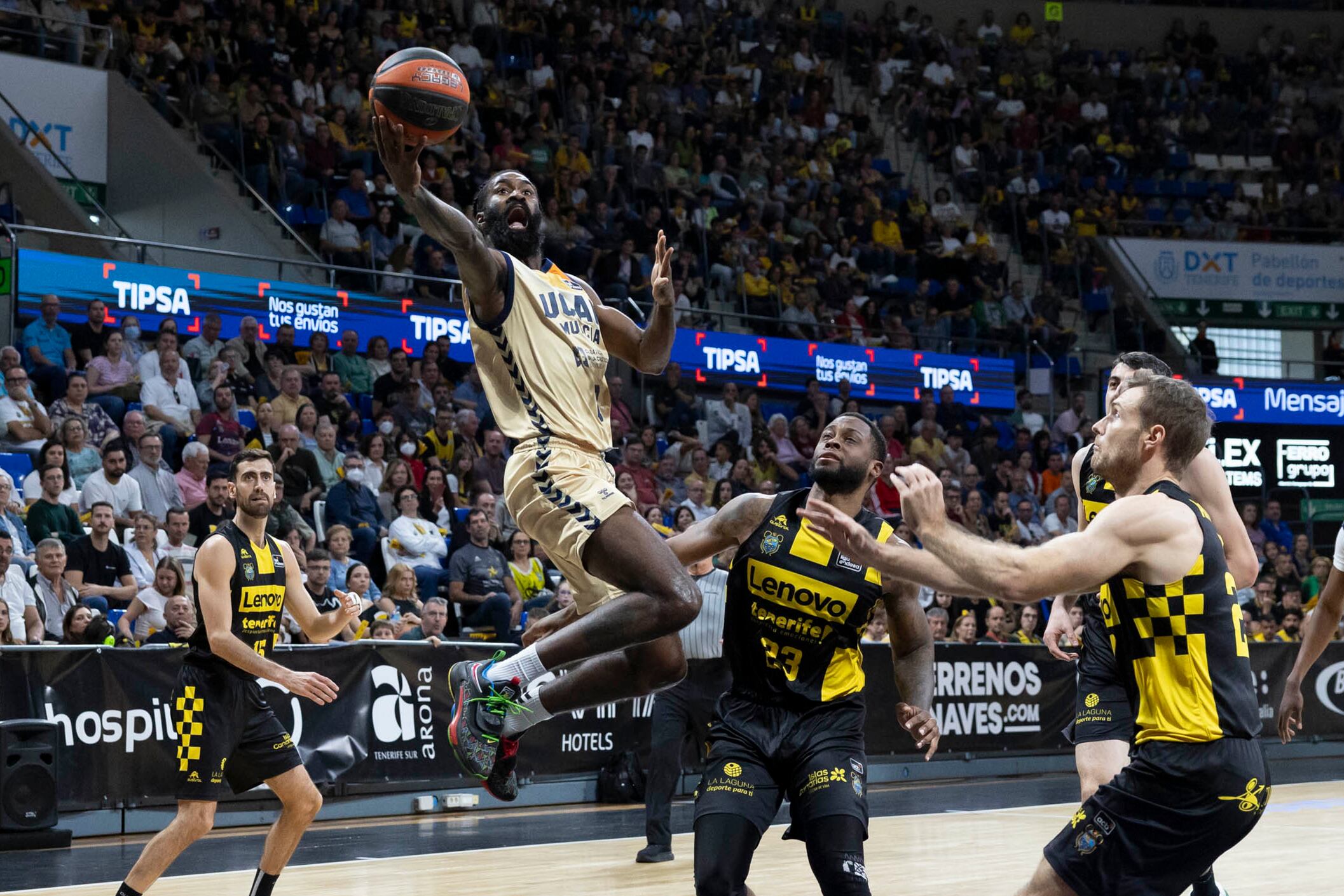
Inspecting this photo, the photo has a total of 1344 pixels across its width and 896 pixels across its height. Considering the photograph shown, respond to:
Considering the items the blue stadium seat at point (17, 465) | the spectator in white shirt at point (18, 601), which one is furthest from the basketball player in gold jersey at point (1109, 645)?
the blue stadium seat at point (17, 465)

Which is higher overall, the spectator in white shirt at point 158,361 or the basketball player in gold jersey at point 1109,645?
the spectator in white shirt at point 158,361

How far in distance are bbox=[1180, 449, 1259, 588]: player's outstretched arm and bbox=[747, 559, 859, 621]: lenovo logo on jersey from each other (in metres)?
1.42

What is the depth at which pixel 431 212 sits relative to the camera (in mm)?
4934

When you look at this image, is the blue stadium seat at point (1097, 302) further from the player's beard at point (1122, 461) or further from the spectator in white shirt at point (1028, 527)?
the player's beard at point (1122, 461)

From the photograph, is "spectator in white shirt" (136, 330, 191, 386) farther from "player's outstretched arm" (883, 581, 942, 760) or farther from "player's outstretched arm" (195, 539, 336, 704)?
"player's outstretched arm" (883, 581, 942, 760)

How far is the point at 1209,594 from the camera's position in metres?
4.32

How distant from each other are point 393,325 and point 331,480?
2.98 metres

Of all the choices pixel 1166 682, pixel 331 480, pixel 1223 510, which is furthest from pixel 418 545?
pixel 1166 682

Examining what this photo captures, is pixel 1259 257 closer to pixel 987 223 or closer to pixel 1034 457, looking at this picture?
pixel 987 223

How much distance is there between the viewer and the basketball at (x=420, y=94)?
5.02m

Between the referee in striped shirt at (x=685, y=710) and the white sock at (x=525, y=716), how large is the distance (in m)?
3.64

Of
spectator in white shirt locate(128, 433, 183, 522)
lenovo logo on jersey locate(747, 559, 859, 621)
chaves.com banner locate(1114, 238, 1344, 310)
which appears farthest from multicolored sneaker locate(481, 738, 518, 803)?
chaves.com banner locate(1114, 238, 1344, 310)

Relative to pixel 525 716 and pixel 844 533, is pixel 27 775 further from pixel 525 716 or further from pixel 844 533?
pixel 844 533

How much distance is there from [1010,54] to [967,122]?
9.87 ft
